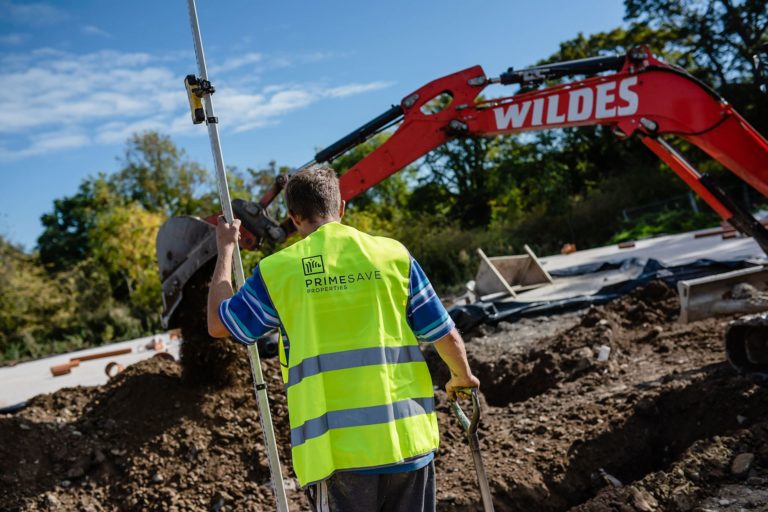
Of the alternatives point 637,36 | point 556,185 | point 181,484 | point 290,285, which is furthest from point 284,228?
point 637,36

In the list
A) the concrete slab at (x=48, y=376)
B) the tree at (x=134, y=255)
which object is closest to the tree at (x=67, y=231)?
the tree at (x=134, y=255)

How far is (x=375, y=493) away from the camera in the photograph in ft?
7.06

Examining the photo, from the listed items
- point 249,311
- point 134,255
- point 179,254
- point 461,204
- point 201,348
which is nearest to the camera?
point 249,311

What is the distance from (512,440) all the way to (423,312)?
2965 millimetres

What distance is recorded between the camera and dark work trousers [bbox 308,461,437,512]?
2143 millimetres

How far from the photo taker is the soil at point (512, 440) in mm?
3959

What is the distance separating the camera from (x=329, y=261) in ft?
7.24

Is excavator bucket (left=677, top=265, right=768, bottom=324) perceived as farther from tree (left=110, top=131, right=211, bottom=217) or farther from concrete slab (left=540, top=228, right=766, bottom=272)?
tree (left=110, top=131, right=211, bottom=217)

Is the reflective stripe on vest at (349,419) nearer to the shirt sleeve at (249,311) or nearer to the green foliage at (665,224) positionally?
the shirt sleeve at (249,311)

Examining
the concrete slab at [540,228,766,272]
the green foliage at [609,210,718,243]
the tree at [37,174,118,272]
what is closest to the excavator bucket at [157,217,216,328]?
the concrete slab at [540,228,766,272]

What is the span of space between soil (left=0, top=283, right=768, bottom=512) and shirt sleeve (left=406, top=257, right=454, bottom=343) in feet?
6.88

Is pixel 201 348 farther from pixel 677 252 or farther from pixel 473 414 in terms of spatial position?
pixel 677 252

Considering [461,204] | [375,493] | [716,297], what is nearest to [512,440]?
[716,297]

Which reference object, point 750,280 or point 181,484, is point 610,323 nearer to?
point 750,280
